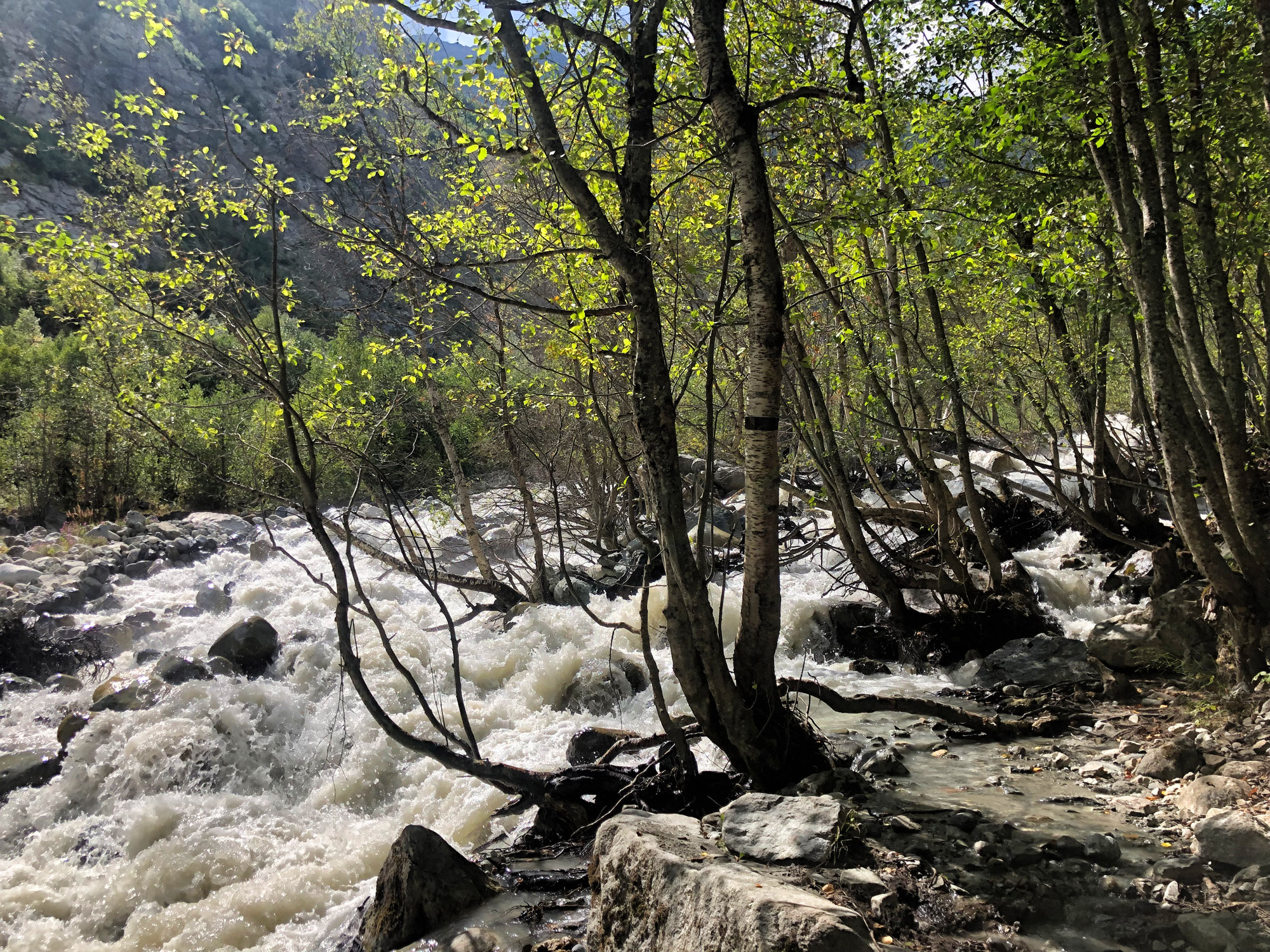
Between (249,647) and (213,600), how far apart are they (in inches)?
154

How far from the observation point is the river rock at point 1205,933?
2803mm

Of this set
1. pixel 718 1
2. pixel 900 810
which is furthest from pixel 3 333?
pixel 900 810

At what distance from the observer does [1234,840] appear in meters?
3.33

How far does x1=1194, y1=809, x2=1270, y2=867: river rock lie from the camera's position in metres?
3.24

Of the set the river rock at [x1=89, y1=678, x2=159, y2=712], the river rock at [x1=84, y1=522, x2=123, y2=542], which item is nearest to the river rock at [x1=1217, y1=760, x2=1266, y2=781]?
the river rock at [x1=89, y1=678, x2=159, y2=712]

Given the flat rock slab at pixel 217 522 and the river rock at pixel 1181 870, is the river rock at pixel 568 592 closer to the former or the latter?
the river rock at pixel 1181 870

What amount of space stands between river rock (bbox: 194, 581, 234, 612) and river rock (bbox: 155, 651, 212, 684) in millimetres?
3524

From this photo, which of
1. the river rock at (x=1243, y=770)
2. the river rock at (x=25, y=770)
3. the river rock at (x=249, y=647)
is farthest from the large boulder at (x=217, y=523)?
the river rock at (x=1243, y=770)

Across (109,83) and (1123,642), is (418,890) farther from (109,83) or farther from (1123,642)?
(109,83)

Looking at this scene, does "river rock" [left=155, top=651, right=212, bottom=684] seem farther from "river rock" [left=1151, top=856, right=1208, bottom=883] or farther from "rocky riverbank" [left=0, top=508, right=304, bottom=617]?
"river rock" [left=1151, top=856, right=1208, bottom=883]

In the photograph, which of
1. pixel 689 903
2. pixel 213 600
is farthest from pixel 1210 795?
pixel 213 600

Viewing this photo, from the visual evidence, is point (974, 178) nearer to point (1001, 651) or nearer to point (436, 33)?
point (436, 33)

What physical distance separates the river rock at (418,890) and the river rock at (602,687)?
13.1ft

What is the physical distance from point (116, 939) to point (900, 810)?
17.9 feet
